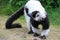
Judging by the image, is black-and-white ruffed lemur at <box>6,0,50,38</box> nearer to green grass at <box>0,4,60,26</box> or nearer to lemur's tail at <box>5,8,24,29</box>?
lemur's tail at <box>5,8,24,29</box>

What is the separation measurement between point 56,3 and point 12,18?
301 cm

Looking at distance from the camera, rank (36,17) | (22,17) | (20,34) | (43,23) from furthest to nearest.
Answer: (22,17) → (20,34) → (43,23) → (36,17)

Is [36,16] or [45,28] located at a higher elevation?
[36,16]

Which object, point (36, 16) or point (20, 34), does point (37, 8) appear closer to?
point (36, 16)

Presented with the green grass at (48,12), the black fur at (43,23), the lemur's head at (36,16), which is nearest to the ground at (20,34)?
the black fur at (43,23)

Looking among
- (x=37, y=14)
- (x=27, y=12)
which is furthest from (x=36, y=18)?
(x=27, y=12)

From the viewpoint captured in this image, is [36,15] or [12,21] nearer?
[36,15]

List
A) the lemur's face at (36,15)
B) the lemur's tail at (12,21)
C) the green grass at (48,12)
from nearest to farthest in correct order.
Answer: the lemur's face at (36,15)
the lemur's tail at (12,21)
the green grass at (48,12)

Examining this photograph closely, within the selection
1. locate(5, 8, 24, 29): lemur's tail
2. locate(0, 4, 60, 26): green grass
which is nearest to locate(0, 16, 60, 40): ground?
locate(5, 8, 24, 29): lemur's tail

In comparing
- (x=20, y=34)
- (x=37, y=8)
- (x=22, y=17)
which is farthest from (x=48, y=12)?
(x=37, y=8)

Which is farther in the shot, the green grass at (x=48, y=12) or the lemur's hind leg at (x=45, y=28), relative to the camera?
the green grass at (x=48, y=12)

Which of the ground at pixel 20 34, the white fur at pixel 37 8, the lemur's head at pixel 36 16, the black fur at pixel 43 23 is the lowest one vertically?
the ground at pixel 20 34

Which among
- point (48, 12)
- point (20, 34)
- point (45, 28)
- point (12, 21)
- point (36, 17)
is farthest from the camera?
point (48, 12)

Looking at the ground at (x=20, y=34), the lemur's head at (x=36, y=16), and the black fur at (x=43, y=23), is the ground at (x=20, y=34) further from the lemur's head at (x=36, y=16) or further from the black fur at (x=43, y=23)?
the lemur's head at (x=36, y=16)
